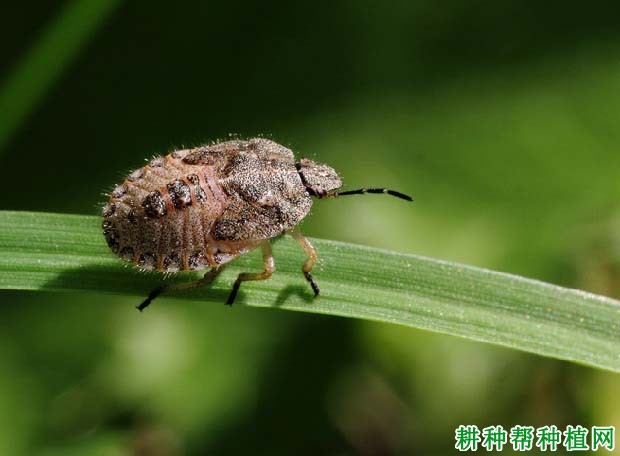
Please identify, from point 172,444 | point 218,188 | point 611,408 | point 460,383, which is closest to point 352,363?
point 460,383

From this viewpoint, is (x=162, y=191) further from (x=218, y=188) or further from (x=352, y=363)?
(x=352, y=363)

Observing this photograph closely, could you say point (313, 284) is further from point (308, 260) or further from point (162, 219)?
point (162, 219)

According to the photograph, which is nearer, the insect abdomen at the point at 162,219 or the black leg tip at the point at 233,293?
the insect abdomen at the point at 162,219

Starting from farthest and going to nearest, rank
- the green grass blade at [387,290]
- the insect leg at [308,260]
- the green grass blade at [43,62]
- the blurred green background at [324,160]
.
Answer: the blurred green background at [324,160], the green grass blade at [43,62], the insect leg at [308,260], the green grass blade at [387,290]

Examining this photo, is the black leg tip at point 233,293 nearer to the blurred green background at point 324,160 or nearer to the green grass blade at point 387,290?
the green grass blade at point 387,290

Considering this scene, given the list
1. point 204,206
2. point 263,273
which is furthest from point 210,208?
point 263,273

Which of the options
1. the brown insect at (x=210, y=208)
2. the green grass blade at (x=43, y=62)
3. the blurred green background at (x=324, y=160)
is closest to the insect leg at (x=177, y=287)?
A: the brown insect at (x=210, y=208)
